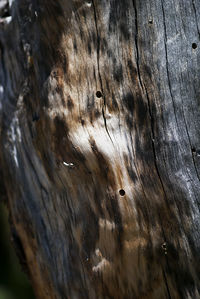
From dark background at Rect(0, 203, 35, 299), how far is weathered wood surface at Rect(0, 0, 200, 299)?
13.5ft

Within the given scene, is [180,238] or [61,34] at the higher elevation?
[61,34]

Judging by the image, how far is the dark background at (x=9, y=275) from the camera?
19.3ft

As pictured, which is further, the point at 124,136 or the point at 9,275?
the point at 9,275

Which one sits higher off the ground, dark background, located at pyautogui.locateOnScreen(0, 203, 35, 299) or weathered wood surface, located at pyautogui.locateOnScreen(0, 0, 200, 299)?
weathered wood surface, located at pyautogui.locateOnScreen(0, 0, 200, 299)

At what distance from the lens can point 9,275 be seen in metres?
6.13

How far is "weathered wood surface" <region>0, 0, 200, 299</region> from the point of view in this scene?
1.94 meters

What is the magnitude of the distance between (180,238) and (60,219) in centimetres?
A: 61

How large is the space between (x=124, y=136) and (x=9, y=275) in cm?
475

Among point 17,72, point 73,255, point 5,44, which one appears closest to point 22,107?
point 17,72

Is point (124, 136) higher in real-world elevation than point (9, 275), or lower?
higher

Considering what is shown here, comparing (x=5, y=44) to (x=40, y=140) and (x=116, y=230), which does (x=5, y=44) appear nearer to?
(x=40, y=140)

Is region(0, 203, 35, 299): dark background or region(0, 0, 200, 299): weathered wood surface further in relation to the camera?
region(0, 203, 35, 299): dark background

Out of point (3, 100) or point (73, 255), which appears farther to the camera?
point (3, 100)

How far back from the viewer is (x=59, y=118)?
2.05 m
